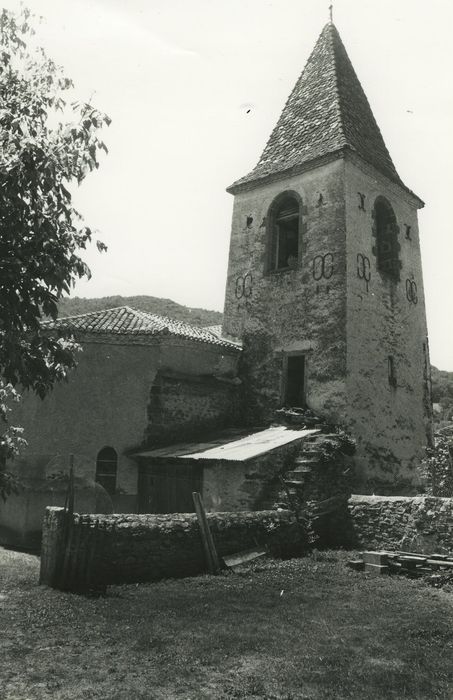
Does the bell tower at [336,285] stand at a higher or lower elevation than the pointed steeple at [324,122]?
lower

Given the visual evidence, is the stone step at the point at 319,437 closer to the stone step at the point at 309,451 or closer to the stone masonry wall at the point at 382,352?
the stone step at the point at 309,451

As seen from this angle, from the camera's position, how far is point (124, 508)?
582 inches

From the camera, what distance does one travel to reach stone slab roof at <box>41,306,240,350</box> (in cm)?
1546

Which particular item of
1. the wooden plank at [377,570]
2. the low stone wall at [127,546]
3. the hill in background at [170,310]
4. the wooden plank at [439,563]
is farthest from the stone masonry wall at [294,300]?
the hill in background at [170,310]

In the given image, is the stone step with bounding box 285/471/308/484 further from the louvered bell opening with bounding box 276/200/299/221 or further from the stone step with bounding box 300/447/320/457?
the louvered bell opening with bounding box 276/200/299/221

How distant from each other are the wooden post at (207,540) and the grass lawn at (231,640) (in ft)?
1.84

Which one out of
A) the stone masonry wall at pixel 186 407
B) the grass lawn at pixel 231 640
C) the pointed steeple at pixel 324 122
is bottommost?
the grass lawn at pixel 231 640

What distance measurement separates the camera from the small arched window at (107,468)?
14977 millimetres

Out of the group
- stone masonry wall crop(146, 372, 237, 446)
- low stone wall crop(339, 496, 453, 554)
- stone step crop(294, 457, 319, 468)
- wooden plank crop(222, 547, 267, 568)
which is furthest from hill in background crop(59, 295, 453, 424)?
wooden plank crop(222, 547, 267, 568)

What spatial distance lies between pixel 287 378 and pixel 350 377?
7.18 feet

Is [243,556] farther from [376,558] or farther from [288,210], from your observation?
[288,210]

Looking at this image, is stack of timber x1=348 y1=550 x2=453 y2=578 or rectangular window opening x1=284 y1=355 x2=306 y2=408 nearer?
stack of timber x1=348 y1=550 x2=453 y2=578

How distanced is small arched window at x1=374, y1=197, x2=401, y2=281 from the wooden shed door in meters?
8.90

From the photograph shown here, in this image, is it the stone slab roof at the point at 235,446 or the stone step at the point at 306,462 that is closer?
the stone slab roof at the point at 235,446
